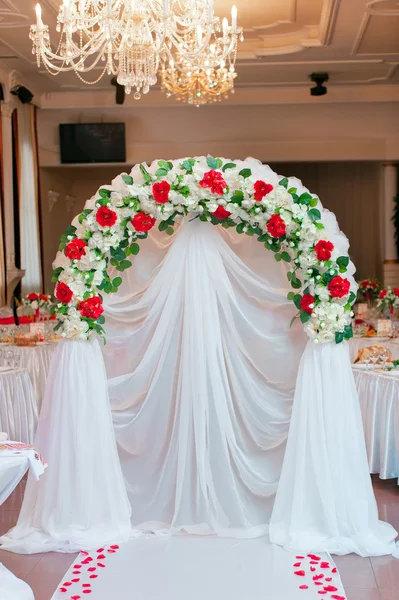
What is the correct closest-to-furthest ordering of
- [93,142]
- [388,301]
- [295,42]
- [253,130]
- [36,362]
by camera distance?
[36,362]
[388,301]
[295,42]
[93,142]
[253,130]

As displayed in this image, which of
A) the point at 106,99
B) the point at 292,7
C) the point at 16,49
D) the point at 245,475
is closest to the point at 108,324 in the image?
the point at 245,475

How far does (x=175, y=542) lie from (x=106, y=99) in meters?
9.37

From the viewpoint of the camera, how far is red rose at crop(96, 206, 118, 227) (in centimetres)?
447

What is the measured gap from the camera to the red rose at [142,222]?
4504 millimetres

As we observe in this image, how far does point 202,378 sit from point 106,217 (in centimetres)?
112

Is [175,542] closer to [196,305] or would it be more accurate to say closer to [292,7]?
[196,305]

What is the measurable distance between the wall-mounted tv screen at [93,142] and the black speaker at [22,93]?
1543 mm

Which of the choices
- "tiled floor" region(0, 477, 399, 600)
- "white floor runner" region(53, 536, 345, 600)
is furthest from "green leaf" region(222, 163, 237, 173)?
"tiled floor" region(0, 477, 399, 600)

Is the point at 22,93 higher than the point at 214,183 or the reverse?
higher

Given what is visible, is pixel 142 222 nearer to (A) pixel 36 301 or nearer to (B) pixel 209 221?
(B) pixel 209 221

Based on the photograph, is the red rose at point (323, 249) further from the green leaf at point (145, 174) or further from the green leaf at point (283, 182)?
the green leaf at point (145, 174)

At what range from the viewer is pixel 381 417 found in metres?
5.58

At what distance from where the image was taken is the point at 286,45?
10016 millimetres

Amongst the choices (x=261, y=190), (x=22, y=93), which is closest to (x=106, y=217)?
(x=261, y=190)
